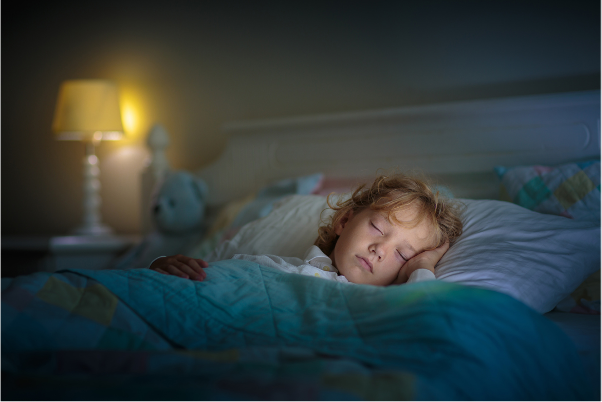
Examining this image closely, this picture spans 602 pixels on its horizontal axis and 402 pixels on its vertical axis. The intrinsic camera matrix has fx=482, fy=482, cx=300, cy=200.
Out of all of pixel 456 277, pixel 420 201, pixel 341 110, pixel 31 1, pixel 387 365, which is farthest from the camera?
pixel 31 1

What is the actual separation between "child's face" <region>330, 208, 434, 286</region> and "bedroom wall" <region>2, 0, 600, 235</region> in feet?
3.19

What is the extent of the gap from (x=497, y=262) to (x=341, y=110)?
1.24 metres

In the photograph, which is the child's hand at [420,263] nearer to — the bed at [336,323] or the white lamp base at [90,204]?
Answer: the bed at [336,323]

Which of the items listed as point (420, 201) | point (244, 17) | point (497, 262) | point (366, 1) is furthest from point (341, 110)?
point (497, 262)

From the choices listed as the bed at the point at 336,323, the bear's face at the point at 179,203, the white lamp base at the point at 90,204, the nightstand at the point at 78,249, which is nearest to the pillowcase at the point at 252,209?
the bed at the point at 336,323

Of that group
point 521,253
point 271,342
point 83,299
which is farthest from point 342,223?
point 83,299

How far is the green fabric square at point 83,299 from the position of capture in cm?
74

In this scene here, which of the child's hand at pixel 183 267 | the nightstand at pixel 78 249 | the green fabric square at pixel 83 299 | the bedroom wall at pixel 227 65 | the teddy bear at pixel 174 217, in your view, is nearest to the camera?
the green fabric square at pixel 83 299

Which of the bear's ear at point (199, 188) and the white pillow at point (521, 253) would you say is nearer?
the white pillow at point (521, 253)

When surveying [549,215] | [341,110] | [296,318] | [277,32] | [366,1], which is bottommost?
[296,318]

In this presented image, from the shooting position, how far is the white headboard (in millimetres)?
1544

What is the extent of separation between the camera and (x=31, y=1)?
285 cm

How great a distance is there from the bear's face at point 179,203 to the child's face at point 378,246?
109cm

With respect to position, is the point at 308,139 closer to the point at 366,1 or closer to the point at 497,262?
the point at 366,1
